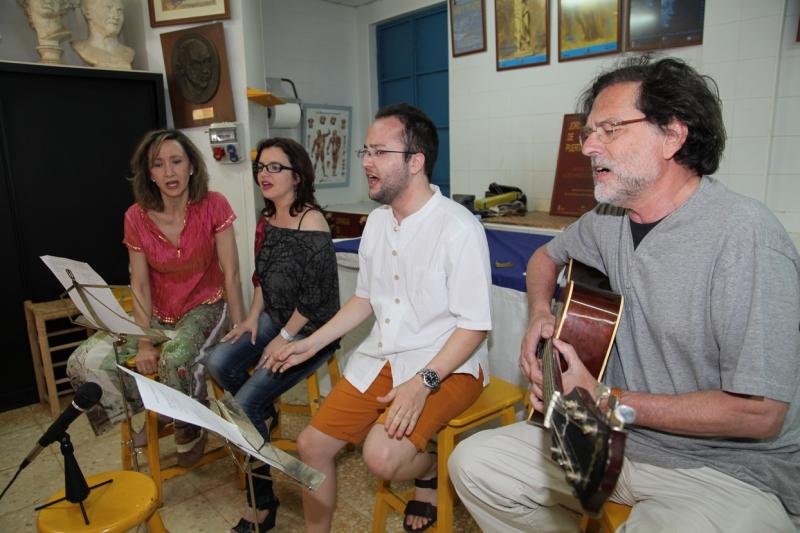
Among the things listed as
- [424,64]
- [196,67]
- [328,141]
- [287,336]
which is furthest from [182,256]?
[424,64]

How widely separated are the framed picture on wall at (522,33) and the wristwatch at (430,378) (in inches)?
119

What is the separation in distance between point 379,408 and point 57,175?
2.59m

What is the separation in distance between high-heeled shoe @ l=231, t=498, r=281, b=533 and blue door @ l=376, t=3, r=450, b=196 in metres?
3.33

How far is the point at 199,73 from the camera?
3410mm

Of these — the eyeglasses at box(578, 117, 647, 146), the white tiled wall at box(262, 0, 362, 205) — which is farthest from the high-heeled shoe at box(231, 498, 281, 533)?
the white tiled wall at box(262, 0, 362, 205)

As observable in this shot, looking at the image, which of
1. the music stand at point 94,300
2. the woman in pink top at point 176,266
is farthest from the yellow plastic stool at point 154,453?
the music stand at point 94,300

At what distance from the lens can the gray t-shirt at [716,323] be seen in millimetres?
1147

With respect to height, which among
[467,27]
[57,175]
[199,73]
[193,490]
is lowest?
[193,490]

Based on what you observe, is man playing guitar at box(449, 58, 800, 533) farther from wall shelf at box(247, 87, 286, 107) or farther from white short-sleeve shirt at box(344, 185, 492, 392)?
wall shelf at box(247, 87, 286, 107)

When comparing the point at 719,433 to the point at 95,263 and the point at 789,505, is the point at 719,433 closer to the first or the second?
the point at 789,505

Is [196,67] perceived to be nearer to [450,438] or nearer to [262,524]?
[262,524]

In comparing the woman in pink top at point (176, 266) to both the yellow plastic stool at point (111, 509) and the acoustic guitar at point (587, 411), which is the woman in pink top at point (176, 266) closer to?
the yellow plastic stool at point (111, 509)

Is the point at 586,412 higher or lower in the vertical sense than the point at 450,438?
higher

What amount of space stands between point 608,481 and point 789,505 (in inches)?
27.6
